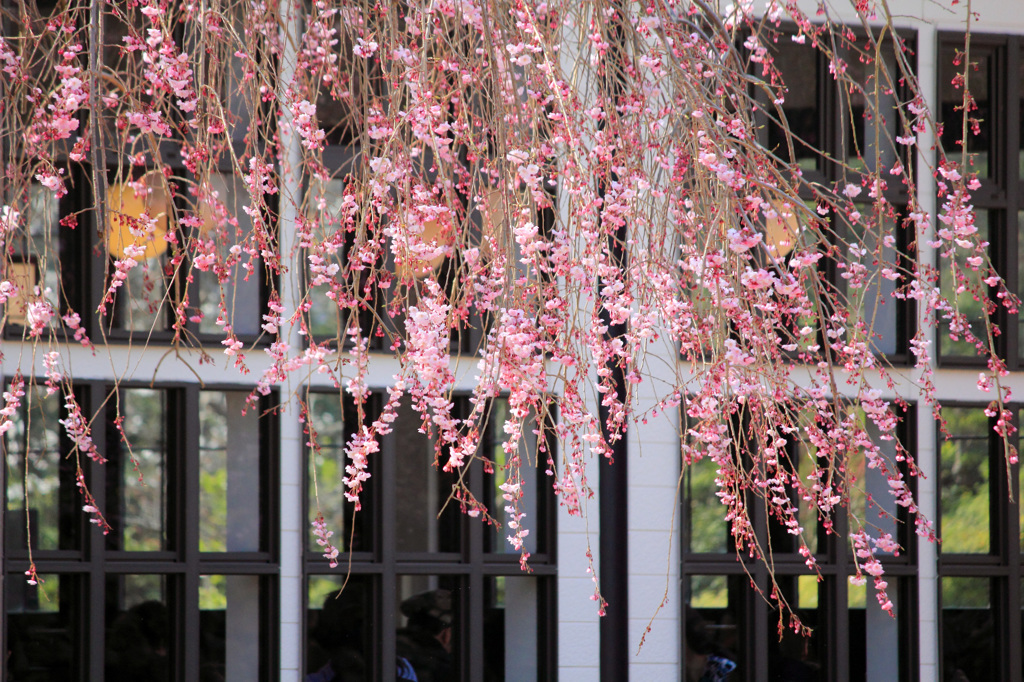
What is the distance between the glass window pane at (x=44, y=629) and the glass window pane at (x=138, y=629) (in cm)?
12

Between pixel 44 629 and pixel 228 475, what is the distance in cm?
89

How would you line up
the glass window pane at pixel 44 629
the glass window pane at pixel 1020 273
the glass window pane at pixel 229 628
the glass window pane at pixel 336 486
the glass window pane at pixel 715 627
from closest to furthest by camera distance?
the glass window pane at pixel 44 629 → the glass window pane at pixel 229 628 → the glass window pane at pixel 336 486 → the glass window pane at pixel 715 627 → the glass window pane at pixel 1020 273

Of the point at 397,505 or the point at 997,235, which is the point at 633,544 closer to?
the point at 397,505

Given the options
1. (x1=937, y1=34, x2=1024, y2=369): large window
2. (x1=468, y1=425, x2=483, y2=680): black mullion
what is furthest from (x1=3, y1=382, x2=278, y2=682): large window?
(x1=937, y1=34, x2=1024, y2=369): large window

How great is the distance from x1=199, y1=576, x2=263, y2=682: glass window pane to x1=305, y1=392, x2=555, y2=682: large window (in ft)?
0.73

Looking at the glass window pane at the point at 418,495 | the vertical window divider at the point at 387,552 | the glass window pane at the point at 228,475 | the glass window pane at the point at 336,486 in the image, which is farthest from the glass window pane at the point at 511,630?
the glass window pane at the point at 228,475

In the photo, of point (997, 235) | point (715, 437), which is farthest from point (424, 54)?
point (997, 235)

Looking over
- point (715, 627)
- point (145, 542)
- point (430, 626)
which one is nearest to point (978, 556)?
point (715, 627)

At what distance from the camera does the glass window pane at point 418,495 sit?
5.01m

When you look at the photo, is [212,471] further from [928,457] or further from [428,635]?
[928,457]

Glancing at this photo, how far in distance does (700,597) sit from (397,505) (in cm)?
141

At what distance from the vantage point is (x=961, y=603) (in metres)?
5.42

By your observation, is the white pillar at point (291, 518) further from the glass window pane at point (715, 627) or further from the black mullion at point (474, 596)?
the glass window pane at point (715, 627)

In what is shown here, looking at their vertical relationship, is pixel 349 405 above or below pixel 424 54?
below
